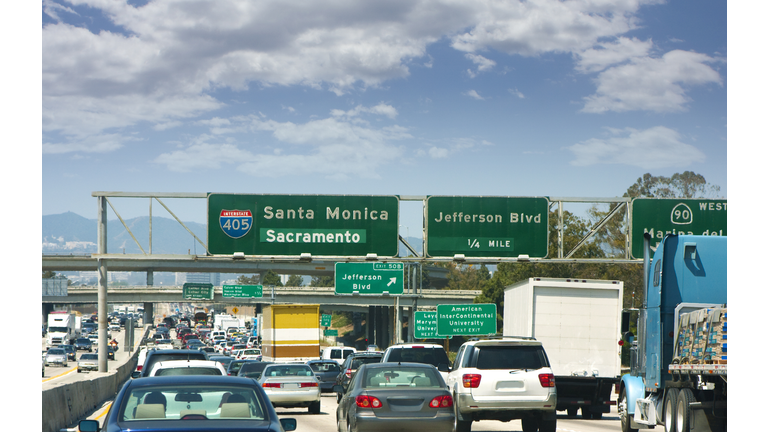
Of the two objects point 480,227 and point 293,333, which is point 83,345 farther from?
point 480,227

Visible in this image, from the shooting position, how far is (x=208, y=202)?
3069 cm

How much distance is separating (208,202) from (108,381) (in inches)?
270

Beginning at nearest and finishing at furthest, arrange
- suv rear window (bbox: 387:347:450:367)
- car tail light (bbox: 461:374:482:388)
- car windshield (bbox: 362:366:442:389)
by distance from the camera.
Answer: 1. car windshield (bbox: 362:366:442:389)
2. car tail light (bbox: 461:374:482:388)
3. suv rear window (bbox: 387:347:450:367)

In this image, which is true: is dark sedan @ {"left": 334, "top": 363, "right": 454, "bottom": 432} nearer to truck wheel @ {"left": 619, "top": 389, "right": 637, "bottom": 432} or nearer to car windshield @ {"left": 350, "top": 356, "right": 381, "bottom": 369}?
truck wheel @ {"left": 619, "top": 389, "right": 637, "bottom": 432}

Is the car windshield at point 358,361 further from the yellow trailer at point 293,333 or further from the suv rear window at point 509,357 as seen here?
the suv rear window at point 509,357

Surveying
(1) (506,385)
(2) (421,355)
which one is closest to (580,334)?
(2) (421,355)

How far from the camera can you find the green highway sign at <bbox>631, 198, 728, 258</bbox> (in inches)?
1211

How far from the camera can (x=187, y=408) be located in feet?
28.3

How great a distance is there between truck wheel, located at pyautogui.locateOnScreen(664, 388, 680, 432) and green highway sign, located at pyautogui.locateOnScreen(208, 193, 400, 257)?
17.5 metres

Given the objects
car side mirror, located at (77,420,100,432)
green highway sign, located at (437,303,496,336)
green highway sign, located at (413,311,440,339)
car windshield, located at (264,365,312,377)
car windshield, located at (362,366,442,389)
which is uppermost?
car side mirror, located at (77,420,100,432)

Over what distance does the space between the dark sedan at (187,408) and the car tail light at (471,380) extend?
748 centimetres

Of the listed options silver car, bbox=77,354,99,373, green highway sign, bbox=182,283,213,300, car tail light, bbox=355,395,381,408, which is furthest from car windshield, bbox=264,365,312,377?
green highway sign, bbox=182,283,213,300

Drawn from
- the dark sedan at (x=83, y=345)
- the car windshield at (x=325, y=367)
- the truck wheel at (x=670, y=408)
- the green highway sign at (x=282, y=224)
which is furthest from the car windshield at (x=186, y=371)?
the dark sedan at (x=83, y=345)

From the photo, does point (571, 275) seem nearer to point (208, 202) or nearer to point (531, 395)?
point (208, 202)
